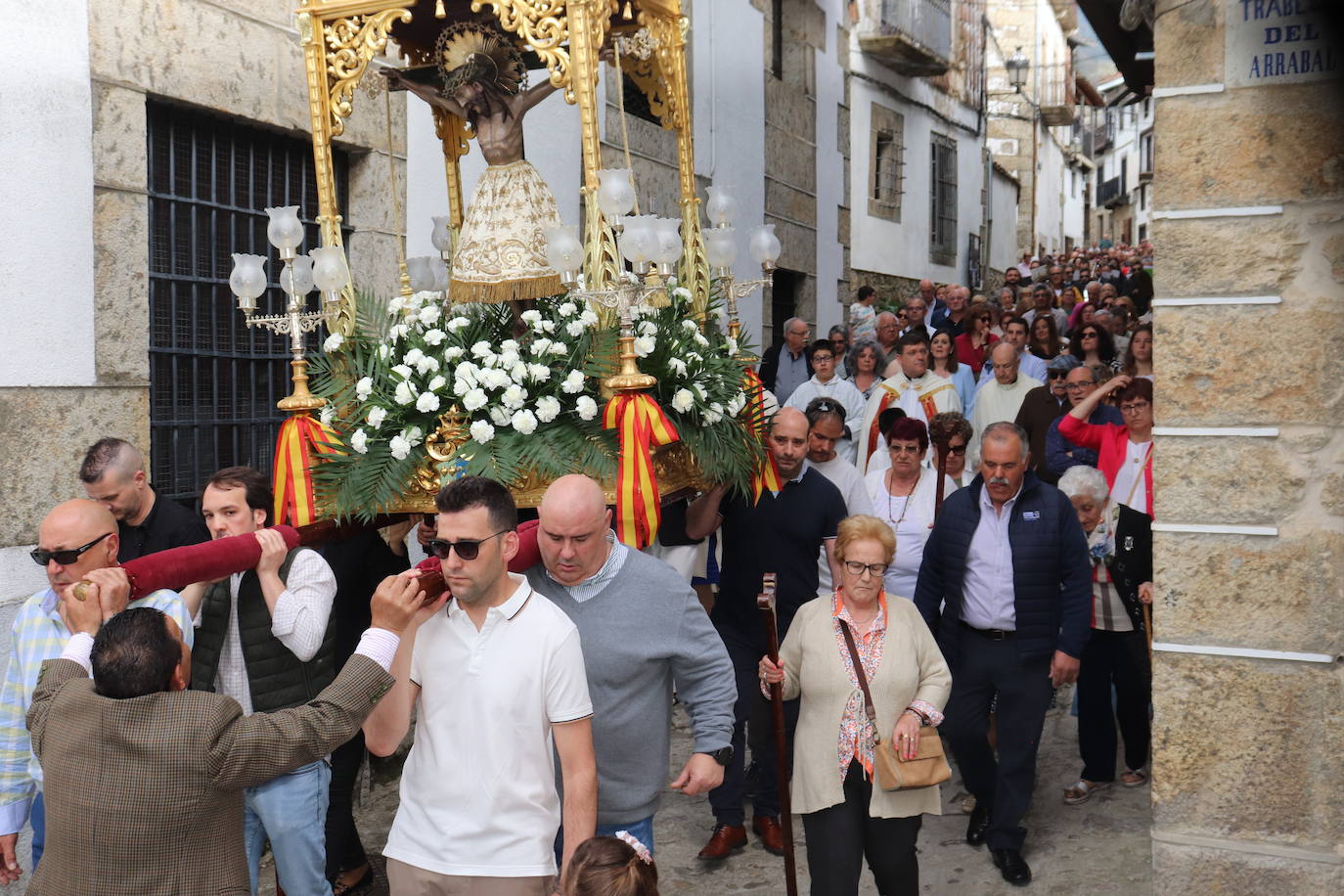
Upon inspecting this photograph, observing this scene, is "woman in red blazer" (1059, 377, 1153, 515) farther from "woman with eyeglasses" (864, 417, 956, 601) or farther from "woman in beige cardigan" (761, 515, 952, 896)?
"woman in beige cardigan" (761, 515, 952, 896)

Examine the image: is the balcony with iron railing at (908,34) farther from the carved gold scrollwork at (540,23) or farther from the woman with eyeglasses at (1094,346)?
the carved gold scrollwork at (540,23)

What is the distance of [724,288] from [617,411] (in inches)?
61.5

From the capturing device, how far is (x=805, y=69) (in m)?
14.3

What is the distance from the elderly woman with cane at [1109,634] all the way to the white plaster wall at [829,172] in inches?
334

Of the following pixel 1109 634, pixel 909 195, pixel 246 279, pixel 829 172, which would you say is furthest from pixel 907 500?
pixel 909 195

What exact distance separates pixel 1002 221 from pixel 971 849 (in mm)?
20964

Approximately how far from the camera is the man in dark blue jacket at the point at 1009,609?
219 inches

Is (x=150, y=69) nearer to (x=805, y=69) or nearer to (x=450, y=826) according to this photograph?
(x=450, y=826)

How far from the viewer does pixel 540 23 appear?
526 centimetres

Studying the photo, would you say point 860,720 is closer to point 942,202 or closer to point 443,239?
point 443,239

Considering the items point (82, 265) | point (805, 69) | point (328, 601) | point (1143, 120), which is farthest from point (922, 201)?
point (1143, 120)

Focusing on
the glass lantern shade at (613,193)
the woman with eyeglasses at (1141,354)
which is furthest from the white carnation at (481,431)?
the woman with eyeglasses at (1141,354)

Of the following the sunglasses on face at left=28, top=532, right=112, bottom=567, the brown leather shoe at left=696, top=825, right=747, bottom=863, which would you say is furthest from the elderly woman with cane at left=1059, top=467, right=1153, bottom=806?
the sunglasses on face at left=28, top=532, right=112, bottom=567

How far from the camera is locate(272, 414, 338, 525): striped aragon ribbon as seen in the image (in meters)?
5.03
